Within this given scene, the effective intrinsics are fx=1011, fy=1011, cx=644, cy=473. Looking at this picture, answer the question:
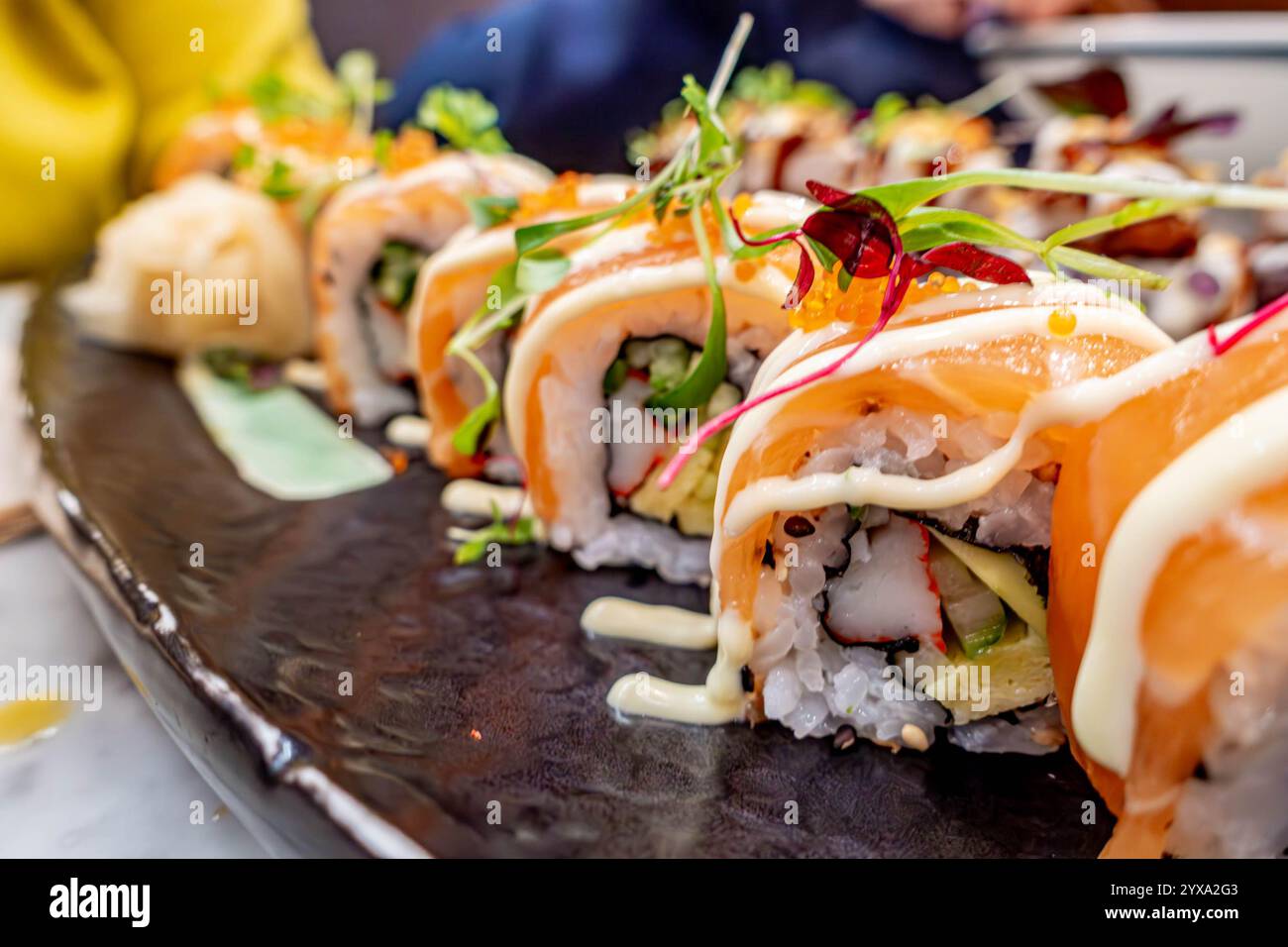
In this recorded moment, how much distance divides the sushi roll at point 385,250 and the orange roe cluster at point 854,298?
1.14 meters

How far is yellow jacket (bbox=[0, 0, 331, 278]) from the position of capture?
3.72 meters

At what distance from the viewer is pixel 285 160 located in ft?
8.80

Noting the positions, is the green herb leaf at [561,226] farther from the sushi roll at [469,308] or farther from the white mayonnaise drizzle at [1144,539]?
the white mayonnaise drizzle at [1144,539]

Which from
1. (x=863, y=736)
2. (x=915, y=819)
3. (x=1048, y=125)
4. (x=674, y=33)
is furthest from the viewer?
(x=674, y=33)

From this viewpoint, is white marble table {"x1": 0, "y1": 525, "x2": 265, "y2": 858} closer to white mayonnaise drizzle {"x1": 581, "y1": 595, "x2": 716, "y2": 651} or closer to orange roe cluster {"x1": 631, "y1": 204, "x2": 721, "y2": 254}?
white mayonnaise drizzle {"x1": 581, "y1": 595, "x2": 716, "y2": 651}

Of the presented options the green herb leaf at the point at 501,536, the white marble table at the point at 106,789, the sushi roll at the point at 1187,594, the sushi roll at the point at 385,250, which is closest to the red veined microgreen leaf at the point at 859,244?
the sushi roll at the point at 1187,594

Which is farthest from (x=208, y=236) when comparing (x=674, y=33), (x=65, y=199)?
(x=674, y=33)

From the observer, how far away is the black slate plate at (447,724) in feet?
3.53

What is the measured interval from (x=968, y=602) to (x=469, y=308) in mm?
1133

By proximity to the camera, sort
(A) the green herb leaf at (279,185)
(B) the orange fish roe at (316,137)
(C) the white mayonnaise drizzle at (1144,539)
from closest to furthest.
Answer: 1. (C) the white mayonnaise drizzle at (1144,539)
2. (A) the green herb leaf at (279,185)
3. (B) the orange fish roe at (316,137)

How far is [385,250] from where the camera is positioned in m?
2.29
